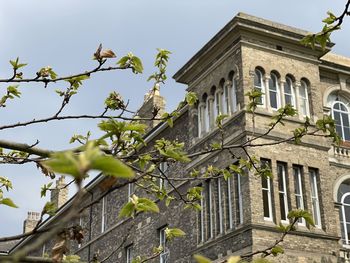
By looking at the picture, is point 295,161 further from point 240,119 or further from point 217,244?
point 217,244

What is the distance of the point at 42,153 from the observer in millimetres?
4105

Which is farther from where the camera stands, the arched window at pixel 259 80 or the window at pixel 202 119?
the window at pixel 202 119

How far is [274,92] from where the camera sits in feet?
61.6

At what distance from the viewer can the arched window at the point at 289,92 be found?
62.2 ft

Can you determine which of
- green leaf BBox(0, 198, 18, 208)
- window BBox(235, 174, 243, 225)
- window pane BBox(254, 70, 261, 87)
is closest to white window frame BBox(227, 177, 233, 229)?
window BBox(235, 174, 243, 225)

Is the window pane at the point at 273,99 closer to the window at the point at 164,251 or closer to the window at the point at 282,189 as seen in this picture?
the window at the point at 282,189

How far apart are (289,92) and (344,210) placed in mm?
4187

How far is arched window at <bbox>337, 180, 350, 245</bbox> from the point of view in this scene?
18062 mm

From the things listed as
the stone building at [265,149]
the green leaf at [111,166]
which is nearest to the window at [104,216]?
the stone building at [265,149]

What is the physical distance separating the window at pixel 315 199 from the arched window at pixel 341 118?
2.19 metres

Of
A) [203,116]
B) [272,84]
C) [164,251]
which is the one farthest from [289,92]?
[164,251]

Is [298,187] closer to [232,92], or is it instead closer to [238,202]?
[238,202]

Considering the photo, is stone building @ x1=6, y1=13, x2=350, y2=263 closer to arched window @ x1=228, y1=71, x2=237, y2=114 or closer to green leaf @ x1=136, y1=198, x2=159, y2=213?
arched window @ x1=228, y1=71, x2=237, y2=114

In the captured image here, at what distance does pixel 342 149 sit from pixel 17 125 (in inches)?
619
